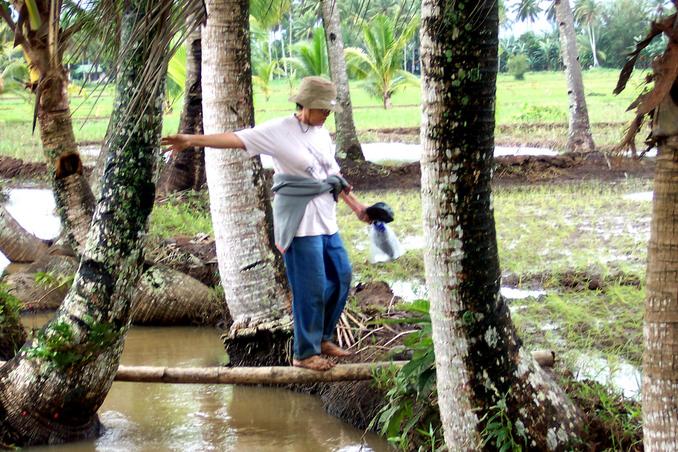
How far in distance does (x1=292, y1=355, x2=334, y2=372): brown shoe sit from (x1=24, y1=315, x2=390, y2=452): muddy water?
0.46m

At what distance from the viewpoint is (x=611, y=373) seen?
5.38 m

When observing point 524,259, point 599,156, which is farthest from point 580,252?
point 599,156

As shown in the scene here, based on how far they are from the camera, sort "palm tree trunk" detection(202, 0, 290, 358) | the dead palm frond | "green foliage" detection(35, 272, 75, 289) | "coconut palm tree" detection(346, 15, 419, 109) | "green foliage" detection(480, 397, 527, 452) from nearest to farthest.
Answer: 1. the dead palm frond
2. "green foliage" detection(480, 397, 527, 452)
3. "palm tree trunk" detection(202, 0, 290, 358)
4. "green foliage" detection(35, 272, 75, 289)
5. "coconut palm tree" detection(346, 15, 419, 109)

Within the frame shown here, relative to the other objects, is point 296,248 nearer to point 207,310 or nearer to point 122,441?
point 122,441

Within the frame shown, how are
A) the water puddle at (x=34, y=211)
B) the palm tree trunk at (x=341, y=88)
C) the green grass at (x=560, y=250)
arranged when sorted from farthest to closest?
the palm tree trunk at (x=341, y=88), the water puddle at (x=34, y=211), the green grass at (x=560, y=250)

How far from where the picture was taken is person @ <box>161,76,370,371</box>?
4.93m

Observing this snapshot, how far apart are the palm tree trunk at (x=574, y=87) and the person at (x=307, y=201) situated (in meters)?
11.6

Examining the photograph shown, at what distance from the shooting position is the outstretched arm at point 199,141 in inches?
174

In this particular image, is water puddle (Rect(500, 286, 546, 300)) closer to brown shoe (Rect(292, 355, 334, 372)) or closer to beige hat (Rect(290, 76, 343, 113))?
brown shoe (Rect(292, 355, 334, 372))

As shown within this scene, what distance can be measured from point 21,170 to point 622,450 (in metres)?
15.5

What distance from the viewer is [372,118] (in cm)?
2850

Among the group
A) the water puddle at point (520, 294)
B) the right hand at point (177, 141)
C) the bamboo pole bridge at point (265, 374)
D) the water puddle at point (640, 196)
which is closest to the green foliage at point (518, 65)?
the water puddle at point (640, 196)

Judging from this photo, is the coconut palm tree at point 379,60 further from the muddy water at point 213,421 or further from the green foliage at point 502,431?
the green foliage at point 502,431

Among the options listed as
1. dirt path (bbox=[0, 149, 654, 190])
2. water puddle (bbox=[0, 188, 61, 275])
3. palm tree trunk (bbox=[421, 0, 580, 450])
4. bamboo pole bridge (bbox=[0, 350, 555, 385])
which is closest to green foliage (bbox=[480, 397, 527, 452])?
palm tree trunk (bbox=[421, 0, 580, 450])
